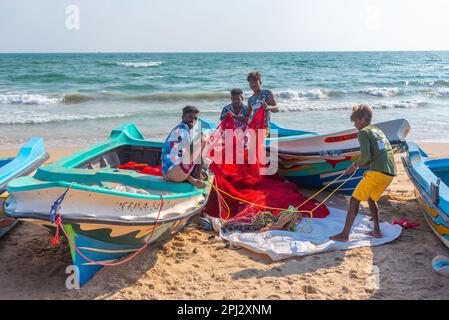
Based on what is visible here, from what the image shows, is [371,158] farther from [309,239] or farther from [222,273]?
[222,273]

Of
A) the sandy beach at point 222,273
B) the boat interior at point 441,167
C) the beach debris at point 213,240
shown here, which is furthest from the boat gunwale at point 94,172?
the boat interior at point 441,167

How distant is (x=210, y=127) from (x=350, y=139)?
206 centimetres

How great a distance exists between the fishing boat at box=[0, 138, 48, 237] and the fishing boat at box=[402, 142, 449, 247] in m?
4.81

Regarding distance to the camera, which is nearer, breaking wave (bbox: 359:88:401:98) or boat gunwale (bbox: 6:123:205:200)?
boat gunwale (bbox: 6:123:205:200)

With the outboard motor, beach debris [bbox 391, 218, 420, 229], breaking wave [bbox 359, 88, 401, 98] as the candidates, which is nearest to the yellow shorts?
the outboard motor

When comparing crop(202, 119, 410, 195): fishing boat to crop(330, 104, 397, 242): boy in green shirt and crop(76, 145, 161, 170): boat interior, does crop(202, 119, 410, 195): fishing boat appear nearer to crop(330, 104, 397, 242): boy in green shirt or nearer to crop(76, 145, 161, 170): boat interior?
crop(76, 145, 161, 170): boat interior

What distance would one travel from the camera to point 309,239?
5211mm

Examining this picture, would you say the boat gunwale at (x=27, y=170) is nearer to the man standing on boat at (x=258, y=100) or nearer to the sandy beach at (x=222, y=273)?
the sandy beach at (x=222, y=273)

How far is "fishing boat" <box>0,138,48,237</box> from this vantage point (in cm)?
543

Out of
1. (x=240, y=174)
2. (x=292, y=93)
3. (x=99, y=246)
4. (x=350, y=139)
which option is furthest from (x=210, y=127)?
(x=292, y=93)

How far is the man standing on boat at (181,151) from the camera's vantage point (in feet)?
15.8

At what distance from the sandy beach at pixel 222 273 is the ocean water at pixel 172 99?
6.54 metres

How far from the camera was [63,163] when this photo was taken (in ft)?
17.2

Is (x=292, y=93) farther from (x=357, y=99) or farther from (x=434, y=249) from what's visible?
(x=434, y=249)
